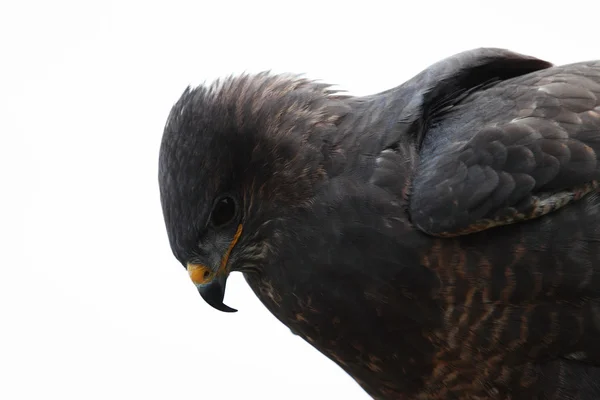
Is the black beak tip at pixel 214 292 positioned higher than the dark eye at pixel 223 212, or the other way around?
the dark eye at pixel 223 212

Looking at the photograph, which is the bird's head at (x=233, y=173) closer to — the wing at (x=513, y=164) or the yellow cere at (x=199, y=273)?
the yellow cere at (x=199, y=273)

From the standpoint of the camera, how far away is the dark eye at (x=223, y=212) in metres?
3.04

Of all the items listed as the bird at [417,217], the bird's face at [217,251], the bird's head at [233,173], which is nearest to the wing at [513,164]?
the bird at [417,217]

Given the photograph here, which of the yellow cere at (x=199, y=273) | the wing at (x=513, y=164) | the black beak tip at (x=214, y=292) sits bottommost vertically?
the black beak tip at (x=214, y=292)

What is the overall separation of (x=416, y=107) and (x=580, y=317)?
819 mm

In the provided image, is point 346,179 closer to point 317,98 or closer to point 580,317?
point 317,98

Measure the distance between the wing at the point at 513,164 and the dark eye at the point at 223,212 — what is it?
61 cm

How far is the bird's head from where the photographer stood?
2.99 meters

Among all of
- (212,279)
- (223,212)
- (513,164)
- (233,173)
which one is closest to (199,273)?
(212,279)

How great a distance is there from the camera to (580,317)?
2766mm

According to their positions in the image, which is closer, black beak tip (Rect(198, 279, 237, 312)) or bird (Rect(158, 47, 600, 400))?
bird (Rect(158, 47, 600, 400))

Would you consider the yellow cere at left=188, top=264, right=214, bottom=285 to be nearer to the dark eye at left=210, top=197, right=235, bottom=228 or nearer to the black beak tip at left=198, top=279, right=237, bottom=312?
the black beak tip at left=198, top=279, right=237, bottom=312

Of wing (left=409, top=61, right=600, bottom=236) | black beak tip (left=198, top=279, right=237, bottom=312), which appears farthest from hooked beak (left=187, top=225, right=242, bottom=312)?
wing (left=409, top=61, right=600, bottom=236)

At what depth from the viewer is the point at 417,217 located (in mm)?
2830
